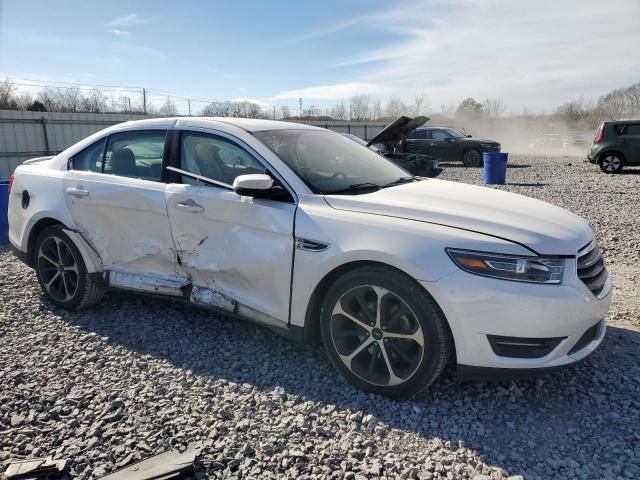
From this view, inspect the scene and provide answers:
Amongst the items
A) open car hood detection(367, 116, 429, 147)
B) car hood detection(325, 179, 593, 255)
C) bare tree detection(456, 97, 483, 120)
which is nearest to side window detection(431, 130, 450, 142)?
open car hood detection(367, 116, 429, 147)

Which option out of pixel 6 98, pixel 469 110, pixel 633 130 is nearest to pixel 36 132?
pixel 6 98

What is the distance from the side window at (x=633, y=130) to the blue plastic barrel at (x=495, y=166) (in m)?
5.15

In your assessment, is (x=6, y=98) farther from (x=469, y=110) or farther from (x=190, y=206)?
(x=469, y=110)

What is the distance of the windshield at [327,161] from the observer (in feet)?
10.8

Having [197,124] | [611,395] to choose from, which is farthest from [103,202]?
[611,395]

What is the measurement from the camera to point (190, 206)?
341cm

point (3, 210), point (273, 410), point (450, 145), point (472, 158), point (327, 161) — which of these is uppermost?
point (327, 161)

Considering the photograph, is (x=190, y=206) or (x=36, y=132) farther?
(x=36, y=132)

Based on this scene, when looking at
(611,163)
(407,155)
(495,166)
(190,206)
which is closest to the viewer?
(190,206)

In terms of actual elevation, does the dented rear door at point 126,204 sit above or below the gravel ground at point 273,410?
above

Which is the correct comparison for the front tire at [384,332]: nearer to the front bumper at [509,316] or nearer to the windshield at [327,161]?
the front bumper at [509,316]

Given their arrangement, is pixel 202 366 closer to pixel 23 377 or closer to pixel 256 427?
pixel 256 427

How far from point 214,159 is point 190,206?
399mm

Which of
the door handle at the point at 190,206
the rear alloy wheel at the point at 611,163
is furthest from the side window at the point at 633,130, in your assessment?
the door handle at the point at 190,206
